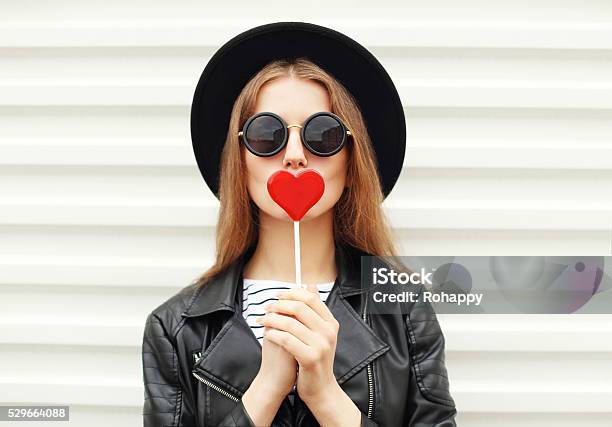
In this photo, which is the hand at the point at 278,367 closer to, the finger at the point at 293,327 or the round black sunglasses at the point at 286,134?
the finger at the point at 293,327

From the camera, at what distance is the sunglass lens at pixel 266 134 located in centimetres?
141

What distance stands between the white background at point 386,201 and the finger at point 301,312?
903 mm

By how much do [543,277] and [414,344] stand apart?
0.79m

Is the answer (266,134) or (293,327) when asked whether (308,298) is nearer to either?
(293,327)

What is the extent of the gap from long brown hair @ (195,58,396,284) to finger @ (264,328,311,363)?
0.44m

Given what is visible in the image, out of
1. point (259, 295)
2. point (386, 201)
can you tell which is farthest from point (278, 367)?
Answer: point (386, 201)

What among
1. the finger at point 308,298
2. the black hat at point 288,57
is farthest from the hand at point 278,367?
the black hat at point 288,57

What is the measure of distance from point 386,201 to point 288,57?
2.42 ft

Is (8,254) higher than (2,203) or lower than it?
lower

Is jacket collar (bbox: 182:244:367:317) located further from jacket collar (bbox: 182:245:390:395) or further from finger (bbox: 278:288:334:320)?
finger (bbox: 278:288:334:320)

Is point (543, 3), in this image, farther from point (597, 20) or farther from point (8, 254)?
point (8, 254)

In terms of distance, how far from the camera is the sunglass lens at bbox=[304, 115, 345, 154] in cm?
141

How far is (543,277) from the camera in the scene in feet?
6.98

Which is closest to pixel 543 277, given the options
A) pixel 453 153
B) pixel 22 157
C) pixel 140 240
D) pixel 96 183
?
pixel 453 153
